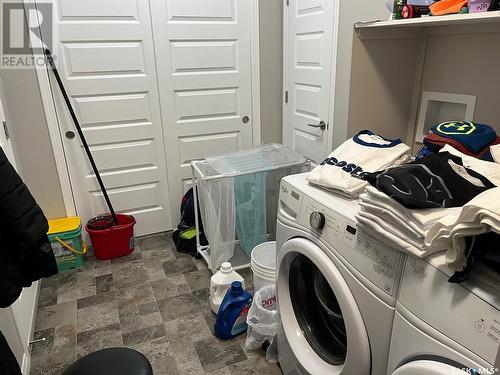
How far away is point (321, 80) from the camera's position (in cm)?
235

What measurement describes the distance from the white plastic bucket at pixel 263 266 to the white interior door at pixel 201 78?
1.10m

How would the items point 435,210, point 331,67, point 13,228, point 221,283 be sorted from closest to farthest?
point 435,210 → point 13,228 → point 221,283 → point 331,67

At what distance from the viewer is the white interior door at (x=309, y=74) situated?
7.43ft

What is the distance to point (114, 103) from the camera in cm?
259

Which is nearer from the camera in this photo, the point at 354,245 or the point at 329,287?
the point at 354,245

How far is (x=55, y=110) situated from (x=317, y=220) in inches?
81.8

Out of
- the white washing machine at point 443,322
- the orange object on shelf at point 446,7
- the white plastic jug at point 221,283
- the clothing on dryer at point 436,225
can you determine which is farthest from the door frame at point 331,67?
the white washing machine at point 443,322

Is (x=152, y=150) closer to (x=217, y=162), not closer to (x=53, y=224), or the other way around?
(x=217, y=162)

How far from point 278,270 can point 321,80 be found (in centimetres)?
139

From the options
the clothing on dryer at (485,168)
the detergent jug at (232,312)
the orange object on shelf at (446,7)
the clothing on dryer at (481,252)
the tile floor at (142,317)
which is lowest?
the tile floor at (142,317)

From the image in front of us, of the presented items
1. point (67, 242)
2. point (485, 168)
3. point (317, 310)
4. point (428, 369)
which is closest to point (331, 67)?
point (485, 168)

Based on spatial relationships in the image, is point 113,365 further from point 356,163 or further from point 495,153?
point 495,153

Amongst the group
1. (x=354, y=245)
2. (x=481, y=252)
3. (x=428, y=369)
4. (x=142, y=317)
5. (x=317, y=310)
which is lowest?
(x=142, y=317)

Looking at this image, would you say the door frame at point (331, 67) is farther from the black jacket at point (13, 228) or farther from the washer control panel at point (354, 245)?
the black jacket at point (13, 228)
